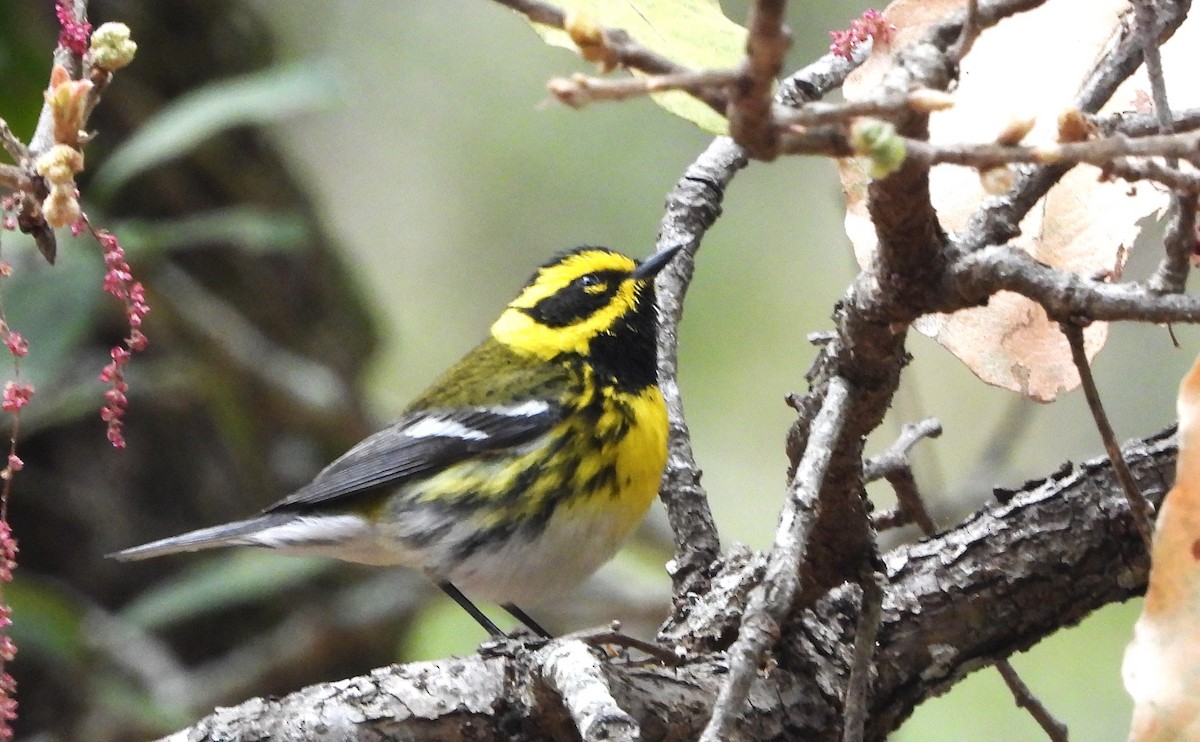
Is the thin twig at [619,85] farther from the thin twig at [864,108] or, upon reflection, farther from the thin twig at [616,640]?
the thin twig at [616,640]

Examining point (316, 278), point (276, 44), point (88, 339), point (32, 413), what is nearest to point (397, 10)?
point (276, 44)

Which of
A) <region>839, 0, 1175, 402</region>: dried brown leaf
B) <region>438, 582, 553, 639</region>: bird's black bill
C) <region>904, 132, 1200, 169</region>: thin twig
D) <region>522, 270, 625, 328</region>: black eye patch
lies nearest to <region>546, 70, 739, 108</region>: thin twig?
<region>904, 132, 1200, 169</region>: thin twig

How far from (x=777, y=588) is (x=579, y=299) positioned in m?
1.98

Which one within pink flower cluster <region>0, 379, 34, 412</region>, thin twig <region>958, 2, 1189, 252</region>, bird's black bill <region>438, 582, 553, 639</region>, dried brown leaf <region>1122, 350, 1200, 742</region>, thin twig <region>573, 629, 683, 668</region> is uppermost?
bird's black bill <region>438, 582, 553, 639</region>

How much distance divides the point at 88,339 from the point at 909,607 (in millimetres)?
2984

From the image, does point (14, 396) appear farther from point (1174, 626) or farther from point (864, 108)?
point (1174, 626)

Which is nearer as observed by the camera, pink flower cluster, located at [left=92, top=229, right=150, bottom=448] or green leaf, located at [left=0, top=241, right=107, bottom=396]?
pink flower cluster, located at [left=92, top=229, right=150, bottom=448]

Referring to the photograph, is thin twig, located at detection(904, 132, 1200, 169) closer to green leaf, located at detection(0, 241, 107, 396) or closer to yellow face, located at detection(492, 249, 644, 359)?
yellow face, located at detection(492, 249, 644, 359)

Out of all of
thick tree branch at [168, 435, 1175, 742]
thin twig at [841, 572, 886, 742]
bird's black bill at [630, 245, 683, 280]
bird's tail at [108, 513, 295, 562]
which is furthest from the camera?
bird's tail at [108, 513, 295, 562]

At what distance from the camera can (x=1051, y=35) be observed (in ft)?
4.86

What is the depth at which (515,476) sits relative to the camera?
8.13 ft

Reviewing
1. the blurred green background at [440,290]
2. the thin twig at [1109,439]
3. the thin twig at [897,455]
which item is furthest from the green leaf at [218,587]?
the thin twig at [1109,439]

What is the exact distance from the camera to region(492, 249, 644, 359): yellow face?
9.31 ft

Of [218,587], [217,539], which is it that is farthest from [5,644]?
[218,587]
